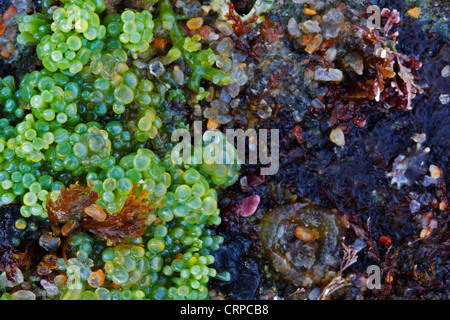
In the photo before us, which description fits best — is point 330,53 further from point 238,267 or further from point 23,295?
point 23,295

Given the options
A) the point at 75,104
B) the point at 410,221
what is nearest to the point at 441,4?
the point at 410,221

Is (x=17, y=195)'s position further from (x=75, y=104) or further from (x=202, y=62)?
(x=202, y=62)

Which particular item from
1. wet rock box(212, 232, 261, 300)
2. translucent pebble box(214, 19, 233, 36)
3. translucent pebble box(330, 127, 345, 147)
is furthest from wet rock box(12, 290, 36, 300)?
translucent pebble box(330, 127, 345, 147)

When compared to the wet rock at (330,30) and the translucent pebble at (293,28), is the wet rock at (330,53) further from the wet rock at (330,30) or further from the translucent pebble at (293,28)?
the translucent pebble at (293,28)

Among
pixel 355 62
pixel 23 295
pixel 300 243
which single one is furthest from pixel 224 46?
pixel 23 295

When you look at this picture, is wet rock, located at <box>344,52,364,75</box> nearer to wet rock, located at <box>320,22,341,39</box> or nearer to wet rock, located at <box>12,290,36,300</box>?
wet rock, located at <box>320,22,341,39</box>

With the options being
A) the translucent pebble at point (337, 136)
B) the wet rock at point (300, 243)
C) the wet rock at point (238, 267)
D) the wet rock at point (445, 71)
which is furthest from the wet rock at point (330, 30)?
the wet rock at point (238, 267)
